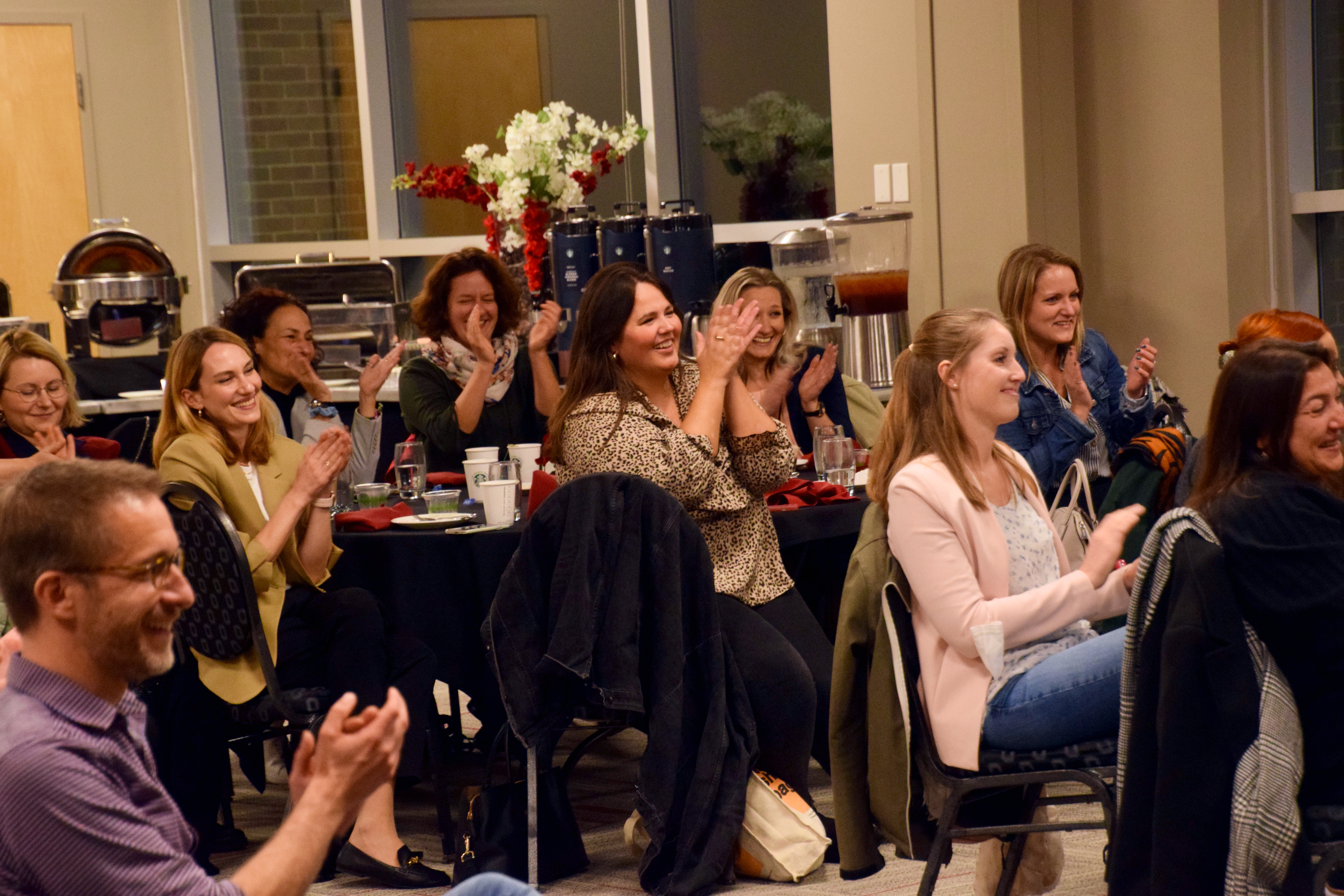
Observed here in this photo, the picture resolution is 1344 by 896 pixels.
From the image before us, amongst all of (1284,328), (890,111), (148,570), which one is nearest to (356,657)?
(148,570)

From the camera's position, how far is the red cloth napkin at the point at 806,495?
151 inches

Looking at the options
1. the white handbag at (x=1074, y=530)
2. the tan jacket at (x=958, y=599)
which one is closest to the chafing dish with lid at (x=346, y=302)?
the white handbag at (x=1074, y=530)

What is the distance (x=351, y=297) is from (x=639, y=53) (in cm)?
179

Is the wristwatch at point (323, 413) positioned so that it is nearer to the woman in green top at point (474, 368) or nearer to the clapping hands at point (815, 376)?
the woman in green top at point (474, 368)

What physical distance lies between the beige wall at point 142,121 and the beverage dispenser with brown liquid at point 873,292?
179 inches

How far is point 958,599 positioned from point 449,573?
4.89ft

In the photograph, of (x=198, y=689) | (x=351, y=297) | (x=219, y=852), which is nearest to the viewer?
(x=198, y=689)

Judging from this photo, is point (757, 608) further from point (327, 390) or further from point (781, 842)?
point (327, 390)

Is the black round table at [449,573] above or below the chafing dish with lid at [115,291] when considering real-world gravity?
below

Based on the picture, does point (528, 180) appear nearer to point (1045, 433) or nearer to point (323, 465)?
point (1045, 433)

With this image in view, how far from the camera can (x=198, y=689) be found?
3559mm

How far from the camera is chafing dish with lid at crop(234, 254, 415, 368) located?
6777 millimetres

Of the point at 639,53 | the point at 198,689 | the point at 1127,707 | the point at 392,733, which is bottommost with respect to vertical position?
the point at 198,689

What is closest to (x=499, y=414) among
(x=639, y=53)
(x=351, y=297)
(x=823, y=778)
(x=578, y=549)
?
(x=823, y=778)
